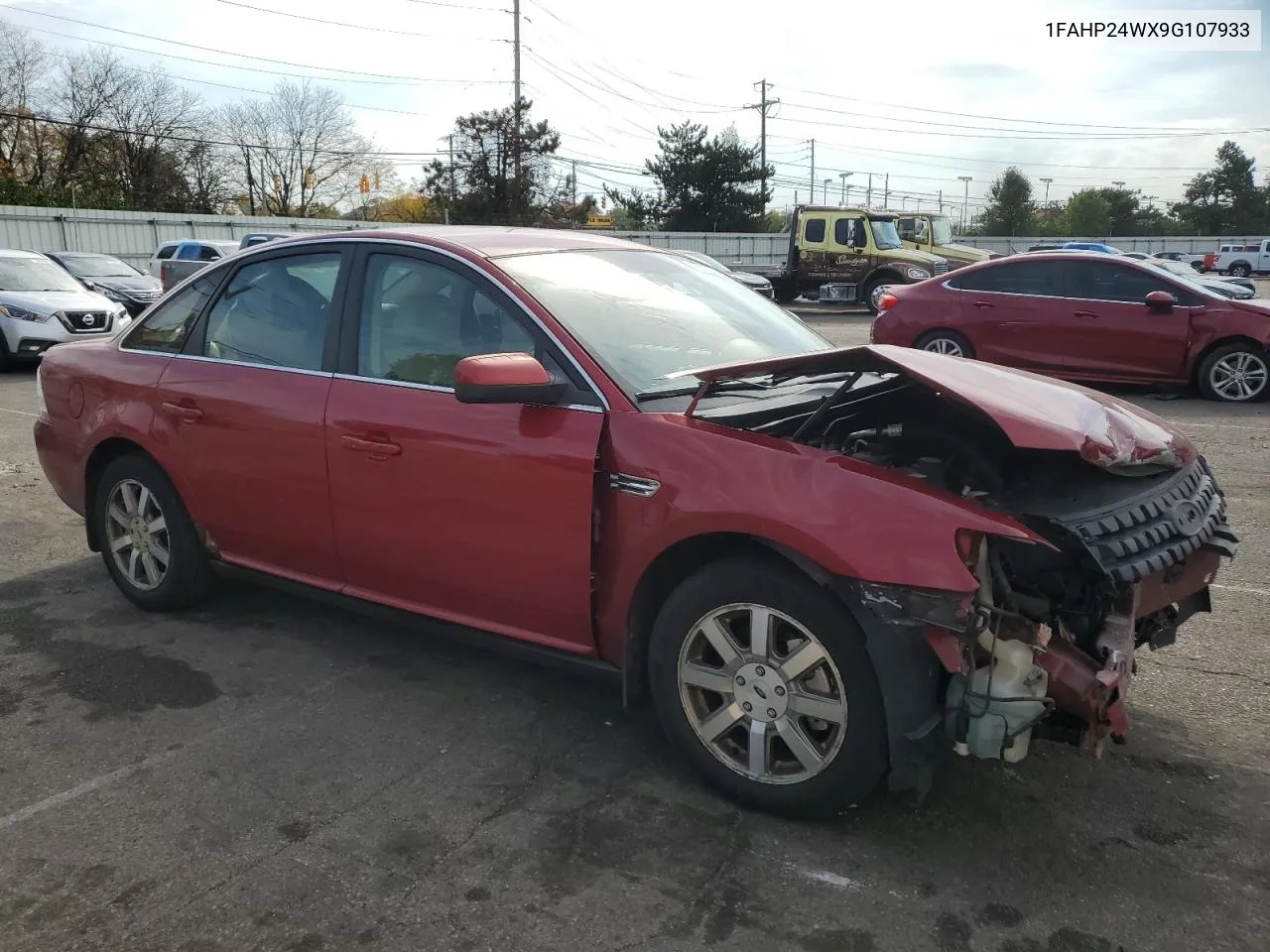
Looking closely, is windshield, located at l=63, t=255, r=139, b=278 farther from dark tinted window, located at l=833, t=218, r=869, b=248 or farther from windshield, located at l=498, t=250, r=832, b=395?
windshield, located at l=498, t=250, r=832, b=395

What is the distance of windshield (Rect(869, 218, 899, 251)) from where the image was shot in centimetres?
2402

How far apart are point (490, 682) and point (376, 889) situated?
1384mm

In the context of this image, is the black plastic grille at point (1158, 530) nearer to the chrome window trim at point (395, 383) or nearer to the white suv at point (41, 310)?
the chrome window trim at point (395, 383)

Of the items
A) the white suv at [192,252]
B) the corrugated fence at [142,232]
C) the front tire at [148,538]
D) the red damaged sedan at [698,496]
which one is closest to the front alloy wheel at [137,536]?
the front tire at [148,538]

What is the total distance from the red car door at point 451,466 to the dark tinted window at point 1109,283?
9.11 metres

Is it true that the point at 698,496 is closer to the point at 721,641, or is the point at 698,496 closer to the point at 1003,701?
the point at 721,641

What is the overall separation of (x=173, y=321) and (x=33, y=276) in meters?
13.1

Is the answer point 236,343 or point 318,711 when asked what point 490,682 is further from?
point 236,343

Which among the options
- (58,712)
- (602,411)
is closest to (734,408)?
(602,411)

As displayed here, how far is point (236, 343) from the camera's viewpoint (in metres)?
4.49

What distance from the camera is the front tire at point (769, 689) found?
2.86m

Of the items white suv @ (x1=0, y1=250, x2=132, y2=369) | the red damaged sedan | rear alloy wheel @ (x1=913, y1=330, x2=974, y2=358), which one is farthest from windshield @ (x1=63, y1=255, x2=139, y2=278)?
the red damaged sedan

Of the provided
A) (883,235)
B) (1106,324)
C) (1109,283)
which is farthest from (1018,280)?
(883,235)

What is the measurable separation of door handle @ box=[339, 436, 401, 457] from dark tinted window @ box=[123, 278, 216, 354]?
134 cm
